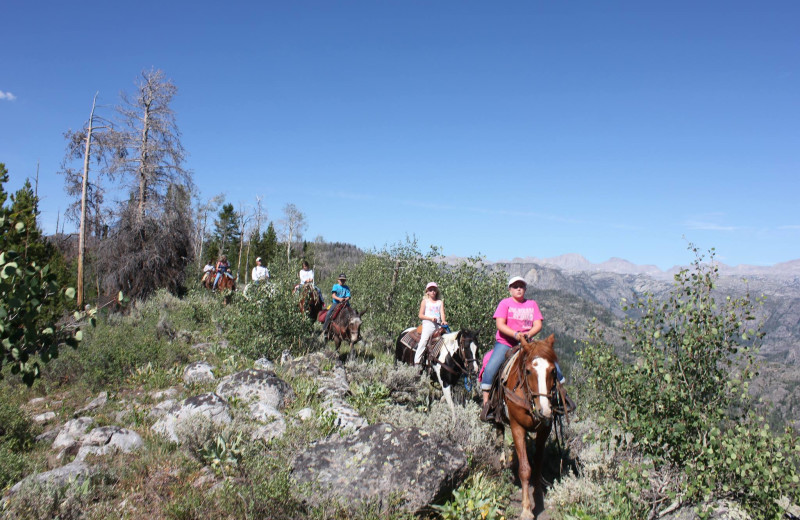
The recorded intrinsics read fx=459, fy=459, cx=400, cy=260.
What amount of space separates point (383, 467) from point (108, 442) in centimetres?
460

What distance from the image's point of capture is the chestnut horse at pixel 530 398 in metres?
5.95

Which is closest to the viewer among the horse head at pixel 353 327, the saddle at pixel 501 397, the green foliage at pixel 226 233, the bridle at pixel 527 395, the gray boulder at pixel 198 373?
the bridle at pixel 527 395

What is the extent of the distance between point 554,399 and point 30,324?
588 cm

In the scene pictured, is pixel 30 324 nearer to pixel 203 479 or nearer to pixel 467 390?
pixel 203 479

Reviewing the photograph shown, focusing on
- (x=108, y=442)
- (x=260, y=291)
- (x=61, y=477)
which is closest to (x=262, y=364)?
(x=260, y=291)

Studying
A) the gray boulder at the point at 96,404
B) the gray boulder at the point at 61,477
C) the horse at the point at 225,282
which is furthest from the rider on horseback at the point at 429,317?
the horse at the point at 225,282

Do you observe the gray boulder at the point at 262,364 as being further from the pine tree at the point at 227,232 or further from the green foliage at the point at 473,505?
the pine tree at the point at 227,232

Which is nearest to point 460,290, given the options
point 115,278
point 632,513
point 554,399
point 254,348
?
point 254,348

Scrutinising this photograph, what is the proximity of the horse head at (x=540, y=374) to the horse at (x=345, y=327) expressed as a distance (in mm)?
8167

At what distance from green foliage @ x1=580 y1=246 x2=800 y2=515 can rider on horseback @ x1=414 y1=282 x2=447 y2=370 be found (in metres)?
5.02

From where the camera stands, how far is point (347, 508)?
5207mm

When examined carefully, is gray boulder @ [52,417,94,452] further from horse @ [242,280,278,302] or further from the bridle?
the bridle

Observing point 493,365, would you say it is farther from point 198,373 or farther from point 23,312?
point 198,373

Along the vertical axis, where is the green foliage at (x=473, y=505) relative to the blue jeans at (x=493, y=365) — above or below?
below
